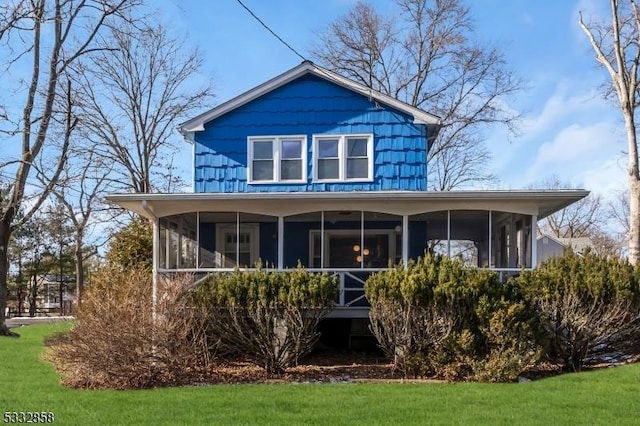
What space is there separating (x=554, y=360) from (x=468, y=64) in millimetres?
21906

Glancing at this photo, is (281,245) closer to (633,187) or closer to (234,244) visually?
(234,244)

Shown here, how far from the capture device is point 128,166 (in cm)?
3061

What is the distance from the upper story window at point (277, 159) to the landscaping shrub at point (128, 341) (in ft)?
20.0

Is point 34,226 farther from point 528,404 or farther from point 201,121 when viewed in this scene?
point 528,404

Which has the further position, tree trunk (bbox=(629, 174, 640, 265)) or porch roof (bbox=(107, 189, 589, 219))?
tree trunk (bbox=(629, 174, 640, 265))

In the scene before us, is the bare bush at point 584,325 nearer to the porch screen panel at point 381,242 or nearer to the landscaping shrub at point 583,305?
the landscaping shrub at point 583,305

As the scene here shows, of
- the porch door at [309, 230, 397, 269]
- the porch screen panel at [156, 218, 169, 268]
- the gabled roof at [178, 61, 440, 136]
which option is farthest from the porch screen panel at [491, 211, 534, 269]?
the porch screen panel at [156, 218, 169, 268]

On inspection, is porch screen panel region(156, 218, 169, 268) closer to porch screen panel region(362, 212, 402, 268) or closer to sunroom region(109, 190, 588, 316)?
sunroom region(109, 190, 588, 316)

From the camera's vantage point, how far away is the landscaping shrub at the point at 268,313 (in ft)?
33.9

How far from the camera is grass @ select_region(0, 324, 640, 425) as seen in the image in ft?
22.9

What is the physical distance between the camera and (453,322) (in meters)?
10.0

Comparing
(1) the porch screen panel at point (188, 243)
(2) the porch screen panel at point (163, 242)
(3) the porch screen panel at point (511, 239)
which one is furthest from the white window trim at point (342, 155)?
(2) the porch screen panel at point (163, 242)

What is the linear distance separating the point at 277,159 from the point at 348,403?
28.4ft

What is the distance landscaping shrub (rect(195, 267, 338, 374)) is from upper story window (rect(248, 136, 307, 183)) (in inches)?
205
